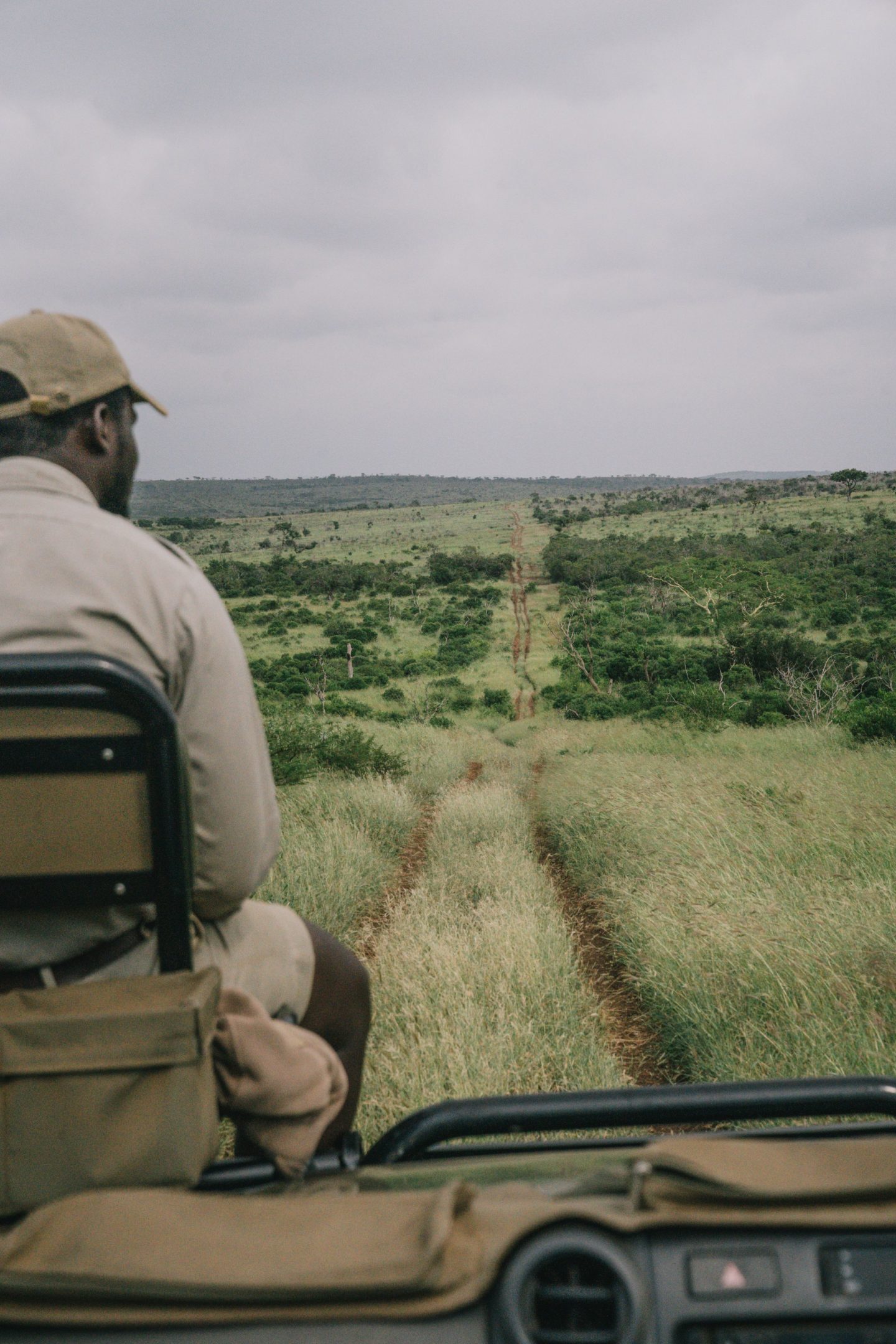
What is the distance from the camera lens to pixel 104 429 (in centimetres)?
194

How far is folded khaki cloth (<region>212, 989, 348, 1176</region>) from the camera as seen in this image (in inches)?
60.2

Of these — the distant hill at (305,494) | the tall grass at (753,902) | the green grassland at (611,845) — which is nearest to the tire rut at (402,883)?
the green grassland at (611,845)

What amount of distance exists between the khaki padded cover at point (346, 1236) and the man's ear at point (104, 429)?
1.33 meters

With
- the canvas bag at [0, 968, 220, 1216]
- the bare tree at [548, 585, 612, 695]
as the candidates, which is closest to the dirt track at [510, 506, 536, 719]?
the bare tree at [548, 585, 612, 695]

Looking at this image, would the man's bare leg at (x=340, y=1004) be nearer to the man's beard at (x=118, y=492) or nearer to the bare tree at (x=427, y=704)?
the man's beard at (x=118, y=492)

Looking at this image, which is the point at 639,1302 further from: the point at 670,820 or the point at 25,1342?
the point at 670,820

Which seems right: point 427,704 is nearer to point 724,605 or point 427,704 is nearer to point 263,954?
point 724,605

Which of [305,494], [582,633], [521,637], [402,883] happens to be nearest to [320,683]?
[582,633]

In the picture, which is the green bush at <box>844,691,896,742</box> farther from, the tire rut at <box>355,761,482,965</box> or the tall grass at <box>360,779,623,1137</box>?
the tall grass at <box>360,779,623,1137</box>

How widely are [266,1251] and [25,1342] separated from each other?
0.82 ft

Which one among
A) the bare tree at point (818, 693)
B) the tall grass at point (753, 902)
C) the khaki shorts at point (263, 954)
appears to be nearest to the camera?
the khaki shorts at point (263, 954)

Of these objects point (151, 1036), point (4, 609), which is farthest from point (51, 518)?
point (151, 1036)

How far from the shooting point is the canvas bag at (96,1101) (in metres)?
1.32

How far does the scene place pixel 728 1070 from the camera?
383 centimetres
